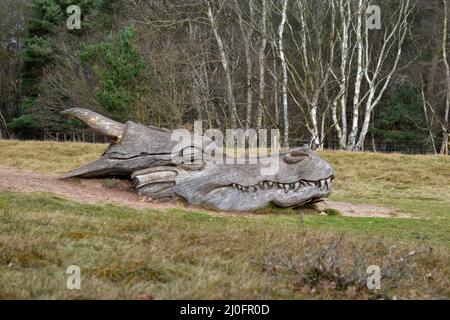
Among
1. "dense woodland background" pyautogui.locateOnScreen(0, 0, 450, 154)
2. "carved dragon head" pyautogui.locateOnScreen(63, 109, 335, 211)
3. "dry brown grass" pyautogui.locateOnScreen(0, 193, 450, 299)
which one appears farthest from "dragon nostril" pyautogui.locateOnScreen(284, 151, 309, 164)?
"dense woodland background" pyautogui.locateOnScreen(0, 0, 450, 154)

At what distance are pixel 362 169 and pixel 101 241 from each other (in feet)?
54.7

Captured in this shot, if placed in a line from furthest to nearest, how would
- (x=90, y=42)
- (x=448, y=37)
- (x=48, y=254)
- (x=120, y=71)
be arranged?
(x=90, y=42) → (x=448, y=37) → (x=120, y=71) → (x=48, y=254)

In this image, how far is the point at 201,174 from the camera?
38.3 ft

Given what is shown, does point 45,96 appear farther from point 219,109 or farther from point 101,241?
point 101,241

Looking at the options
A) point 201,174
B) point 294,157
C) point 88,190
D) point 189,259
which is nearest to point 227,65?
point 294,157

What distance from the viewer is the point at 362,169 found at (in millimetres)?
21359

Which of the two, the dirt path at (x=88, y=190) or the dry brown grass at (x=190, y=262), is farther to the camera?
the dirt path at (x=88, y=190)

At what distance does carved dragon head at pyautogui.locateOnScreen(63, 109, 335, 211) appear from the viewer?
11477 mm

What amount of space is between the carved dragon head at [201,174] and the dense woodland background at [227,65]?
14.9 m

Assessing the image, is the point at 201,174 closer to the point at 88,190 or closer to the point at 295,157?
the point at 295,157

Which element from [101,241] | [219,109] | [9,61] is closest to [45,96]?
[9,61]

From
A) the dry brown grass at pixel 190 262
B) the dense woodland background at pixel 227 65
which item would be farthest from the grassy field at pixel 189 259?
the dense woodland background at pixel 227 65

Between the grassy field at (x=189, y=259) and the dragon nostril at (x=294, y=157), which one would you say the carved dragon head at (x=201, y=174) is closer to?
the dragon nostril at (x=294, y=157)

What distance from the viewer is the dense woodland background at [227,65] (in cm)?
2975
